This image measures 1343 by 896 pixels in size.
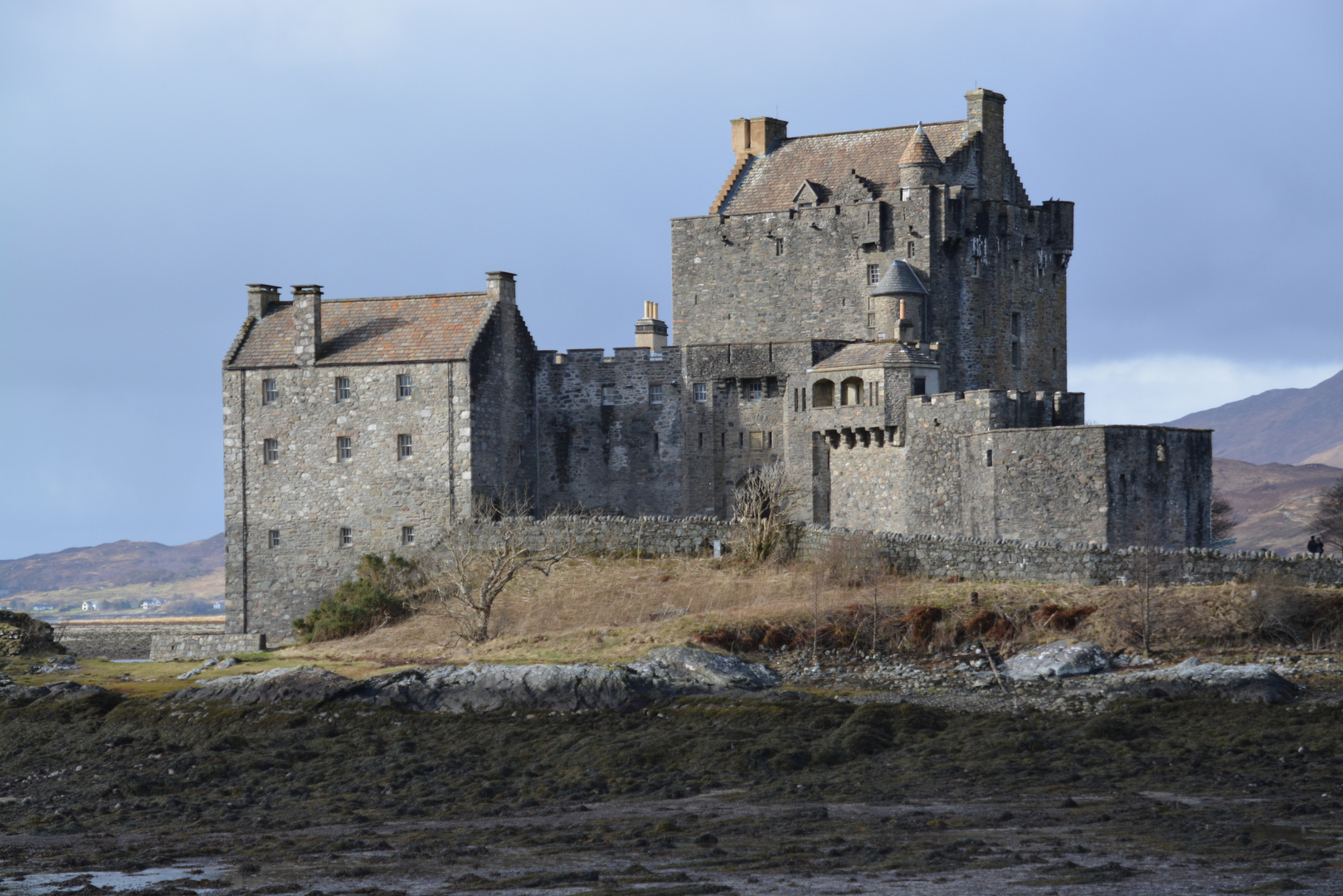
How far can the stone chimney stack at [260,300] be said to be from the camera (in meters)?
57.5

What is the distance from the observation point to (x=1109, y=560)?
40156 millimetres

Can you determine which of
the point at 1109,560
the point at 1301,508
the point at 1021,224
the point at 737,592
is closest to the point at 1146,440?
the point at 1109,560

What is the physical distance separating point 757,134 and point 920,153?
8.42 m

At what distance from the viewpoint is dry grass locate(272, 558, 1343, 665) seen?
36125 millimetres

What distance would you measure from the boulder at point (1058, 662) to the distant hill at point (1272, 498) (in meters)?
85.8

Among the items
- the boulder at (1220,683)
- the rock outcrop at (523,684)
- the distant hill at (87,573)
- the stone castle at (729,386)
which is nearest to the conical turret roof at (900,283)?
the stone castle at (729,386)

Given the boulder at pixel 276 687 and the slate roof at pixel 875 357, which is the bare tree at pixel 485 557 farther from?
the slate roof at pixel 875 357

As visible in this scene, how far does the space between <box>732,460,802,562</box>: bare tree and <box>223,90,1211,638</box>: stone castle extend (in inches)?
104

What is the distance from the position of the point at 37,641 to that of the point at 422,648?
1336cm

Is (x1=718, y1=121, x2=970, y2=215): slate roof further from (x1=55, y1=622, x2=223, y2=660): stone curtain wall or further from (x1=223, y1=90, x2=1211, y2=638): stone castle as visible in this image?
(x1=55, y1=622, x2=223, y2=660): stone curtain wall

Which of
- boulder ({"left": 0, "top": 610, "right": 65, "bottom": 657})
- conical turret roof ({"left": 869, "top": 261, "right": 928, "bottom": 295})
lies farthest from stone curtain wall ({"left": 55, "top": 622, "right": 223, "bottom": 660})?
conical turret roof ({"left": 869, "top": 261, "right": 928, "bottom": 295})

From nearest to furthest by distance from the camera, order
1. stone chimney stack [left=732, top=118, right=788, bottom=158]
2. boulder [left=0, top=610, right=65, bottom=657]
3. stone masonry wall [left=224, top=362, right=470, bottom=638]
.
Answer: boulder [left=0, top=610, right=65, bottom=657] < stone masonry wall [left=224, top=362, right=470, bottom=638] < stone chimney stack [left=732, top=118, right=788, bottom=158]

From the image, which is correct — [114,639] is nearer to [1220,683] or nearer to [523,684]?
[523,684]

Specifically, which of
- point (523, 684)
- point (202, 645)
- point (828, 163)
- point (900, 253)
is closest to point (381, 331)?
point (202, 645)
